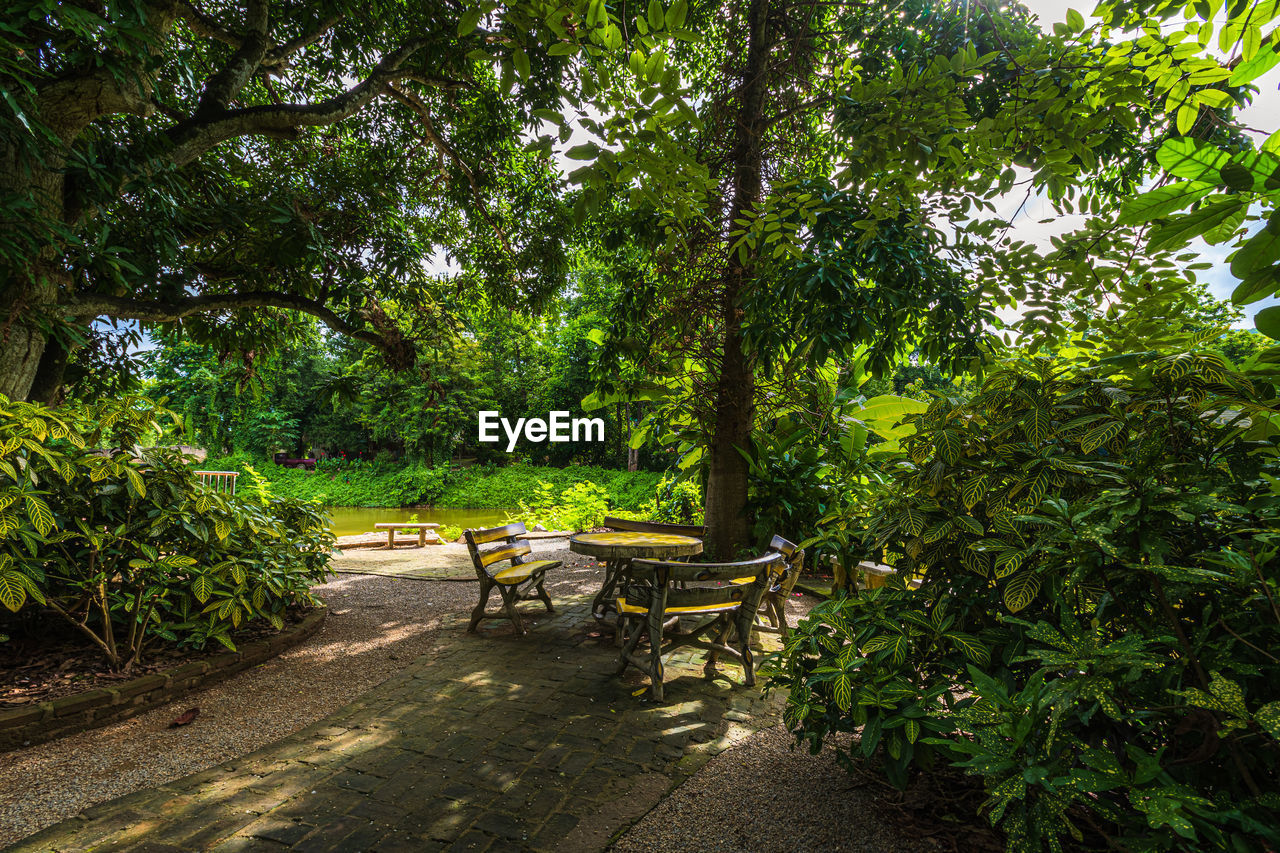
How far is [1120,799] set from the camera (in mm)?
2135

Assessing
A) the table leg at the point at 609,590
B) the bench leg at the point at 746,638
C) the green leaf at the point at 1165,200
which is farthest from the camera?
the table leg at the point at 609,590

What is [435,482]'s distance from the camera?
2753 cm

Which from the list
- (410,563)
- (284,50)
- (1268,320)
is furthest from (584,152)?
(410,563)

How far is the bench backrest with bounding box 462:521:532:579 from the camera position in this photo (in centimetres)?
474

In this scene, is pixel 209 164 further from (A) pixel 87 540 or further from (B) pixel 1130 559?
(B) pixel 1130 559

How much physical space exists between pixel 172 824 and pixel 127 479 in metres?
2.44

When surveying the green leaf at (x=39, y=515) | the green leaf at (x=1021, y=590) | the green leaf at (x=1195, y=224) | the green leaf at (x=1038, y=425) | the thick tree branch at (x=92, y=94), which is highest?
the thick tree branch at (x=92, y=94)

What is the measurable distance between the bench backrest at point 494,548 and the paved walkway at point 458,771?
0.97 meters

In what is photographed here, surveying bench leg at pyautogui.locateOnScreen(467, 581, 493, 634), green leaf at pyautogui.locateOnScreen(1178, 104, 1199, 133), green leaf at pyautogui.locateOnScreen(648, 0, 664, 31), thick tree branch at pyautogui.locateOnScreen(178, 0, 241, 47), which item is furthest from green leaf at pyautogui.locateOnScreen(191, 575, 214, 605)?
green leaf at pyautogui.locateOnScreen(1178, 104, 1199, 133)

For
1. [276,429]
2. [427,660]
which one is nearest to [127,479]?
[427,660]

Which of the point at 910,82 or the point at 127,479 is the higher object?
the point at 910,82

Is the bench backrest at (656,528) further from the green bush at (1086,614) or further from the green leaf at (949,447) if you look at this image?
the green leaf at (949,447)

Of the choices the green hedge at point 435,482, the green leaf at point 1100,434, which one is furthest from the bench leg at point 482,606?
the green hedge at point 435,482

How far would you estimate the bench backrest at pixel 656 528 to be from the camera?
582 centimetres
